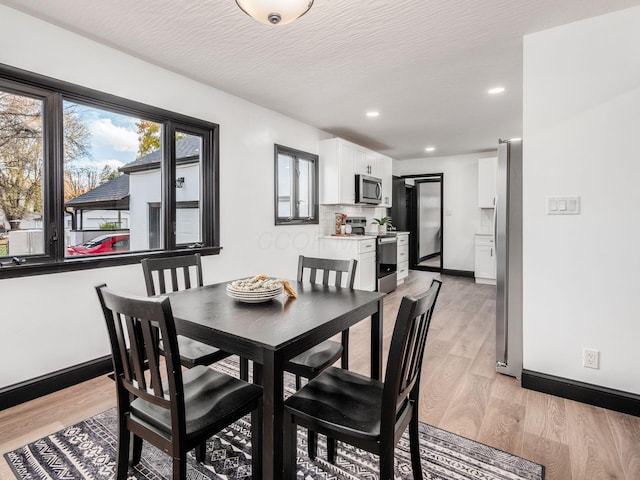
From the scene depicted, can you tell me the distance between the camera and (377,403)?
4.37ft

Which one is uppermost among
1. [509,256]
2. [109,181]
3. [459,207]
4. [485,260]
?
[459,207]

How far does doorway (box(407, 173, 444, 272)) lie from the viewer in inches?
307

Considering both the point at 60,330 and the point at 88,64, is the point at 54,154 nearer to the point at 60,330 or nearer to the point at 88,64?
the point at 88,64

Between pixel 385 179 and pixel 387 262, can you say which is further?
pixel 385 179

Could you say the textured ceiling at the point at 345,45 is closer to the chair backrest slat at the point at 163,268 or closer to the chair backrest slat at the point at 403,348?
the chair backrest slat at the point at 163,268

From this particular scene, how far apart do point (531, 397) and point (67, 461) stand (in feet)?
8.88

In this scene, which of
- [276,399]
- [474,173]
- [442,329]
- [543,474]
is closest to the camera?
[276,399]

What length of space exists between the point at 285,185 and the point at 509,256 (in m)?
2.73

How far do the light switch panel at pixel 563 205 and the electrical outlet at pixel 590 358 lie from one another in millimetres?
894

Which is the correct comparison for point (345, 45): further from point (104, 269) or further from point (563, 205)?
point (104, 269)

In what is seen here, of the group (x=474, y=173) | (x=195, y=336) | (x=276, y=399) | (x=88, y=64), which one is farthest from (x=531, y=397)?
(x=474, y=173)

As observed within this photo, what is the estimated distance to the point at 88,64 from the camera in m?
2.43

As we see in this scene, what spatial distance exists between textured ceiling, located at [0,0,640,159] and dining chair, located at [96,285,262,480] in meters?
1.86

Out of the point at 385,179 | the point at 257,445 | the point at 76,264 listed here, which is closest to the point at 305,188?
the point at 385,179
